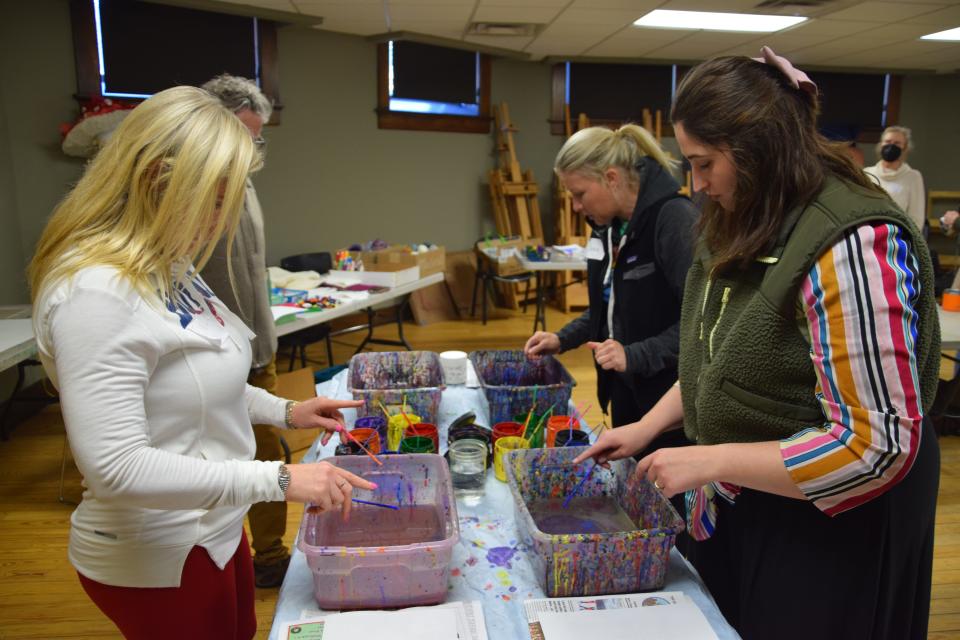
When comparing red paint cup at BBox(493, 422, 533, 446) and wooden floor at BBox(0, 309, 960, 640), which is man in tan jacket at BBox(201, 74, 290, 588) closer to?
wooden floor at BBox(0, 309, 960, 640)

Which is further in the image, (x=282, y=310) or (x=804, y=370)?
(x=282, y=310)

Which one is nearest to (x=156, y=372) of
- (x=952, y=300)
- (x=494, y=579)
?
(x=494, y=579)

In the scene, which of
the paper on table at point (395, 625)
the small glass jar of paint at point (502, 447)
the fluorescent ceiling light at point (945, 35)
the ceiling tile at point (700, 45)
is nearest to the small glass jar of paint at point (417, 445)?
the small glass jar of paint at point (502, 447)

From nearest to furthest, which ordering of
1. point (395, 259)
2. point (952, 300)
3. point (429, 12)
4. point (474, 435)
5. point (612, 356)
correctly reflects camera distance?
point (474, 435), point (612, 356), point (952, 300), point (395, 259), point (429, 12)

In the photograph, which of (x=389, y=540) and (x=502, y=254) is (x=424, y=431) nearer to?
(x=389, y=540)

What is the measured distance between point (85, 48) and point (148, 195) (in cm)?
464

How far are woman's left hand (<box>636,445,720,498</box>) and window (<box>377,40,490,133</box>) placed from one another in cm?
576

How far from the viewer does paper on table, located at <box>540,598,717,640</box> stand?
972 mm

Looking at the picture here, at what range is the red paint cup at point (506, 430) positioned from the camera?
62.7 inches

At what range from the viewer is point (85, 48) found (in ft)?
15.2

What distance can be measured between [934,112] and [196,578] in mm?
9999

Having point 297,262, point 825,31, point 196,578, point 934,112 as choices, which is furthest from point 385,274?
point 934,112

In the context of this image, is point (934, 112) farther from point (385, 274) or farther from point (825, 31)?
point (385, 274)

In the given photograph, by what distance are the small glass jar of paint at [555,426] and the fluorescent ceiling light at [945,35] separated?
6446 millimetres
